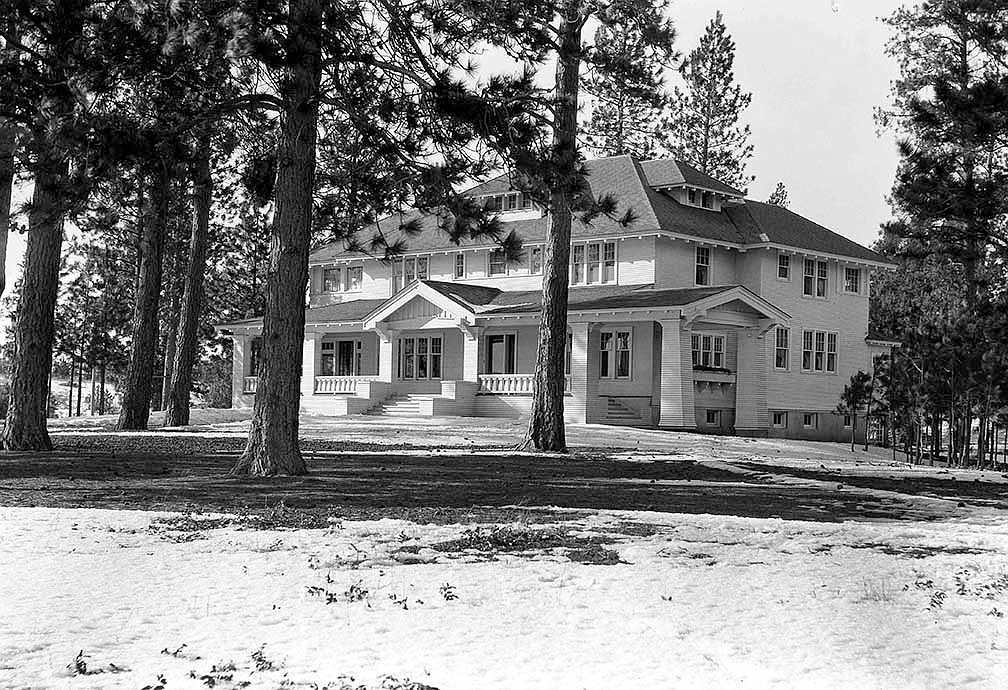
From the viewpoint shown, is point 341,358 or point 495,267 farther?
point 341,358

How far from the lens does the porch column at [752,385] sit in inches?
1468

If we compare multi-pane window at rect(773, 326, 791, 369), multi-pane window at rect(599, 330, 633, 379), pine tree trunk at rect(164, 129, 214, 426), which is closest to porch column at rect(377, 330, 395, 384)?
multi-pane window at rect(599, 330, 633, 379)

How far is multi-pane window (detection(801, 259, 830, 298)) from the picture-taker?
133 ft

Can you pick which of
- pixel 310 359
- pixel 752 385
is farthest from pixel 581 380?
pixel 310 359

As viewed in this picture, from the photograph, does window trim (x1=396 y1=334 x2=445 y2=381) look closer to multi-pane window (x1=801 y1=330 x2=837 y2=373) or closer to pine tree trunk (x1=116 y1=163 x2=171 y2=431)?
multi-pane window (x1=801 y1=330 x2=837 y2=373)

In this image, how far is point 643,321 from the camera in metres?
36.0

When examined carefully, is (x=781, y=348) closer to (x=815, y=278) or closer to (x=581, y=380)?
(x=815, y=278)

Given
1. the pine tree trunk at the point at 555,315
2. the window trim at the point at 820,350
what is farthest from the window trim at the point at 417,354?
the pine tree trunk at the point at 555,315

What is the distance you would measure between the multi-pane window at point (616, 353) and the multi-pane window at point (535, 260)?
3.65m

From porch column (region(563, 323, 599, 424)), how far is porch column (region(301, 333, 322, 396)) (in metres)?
11.8

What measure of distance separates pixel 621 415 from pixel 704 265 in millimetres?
5608

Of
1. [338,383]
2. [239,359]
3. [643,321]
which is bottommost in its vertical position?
[338,383]

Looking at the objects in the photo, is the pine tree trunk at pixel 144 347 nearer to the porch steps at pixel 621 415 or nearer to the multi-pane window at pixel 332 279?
the porch steps at pixel 621 415

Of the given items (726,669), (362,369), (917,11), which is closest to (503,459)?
(726,669)
